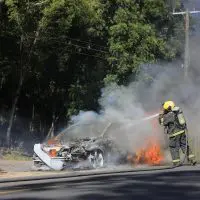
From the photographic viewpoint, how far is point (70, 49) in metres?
28.2

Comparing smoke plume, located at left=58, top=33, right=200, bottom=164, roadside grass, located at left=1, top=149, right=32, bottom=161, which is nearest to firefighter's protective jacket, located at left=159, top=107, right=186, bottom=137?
smoke plume, located at left=58, top=33, right=200, bottom=164

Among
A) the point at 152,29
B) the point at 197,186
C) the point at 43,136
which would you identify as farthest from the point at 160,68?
the point at 197,186

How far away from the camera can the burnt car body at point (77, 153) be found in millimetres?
16641

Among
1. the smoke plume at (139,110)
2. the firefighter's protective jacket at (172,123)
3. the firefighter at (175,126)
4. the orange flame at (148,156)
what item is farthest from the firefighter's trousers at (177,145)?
the smoke plume at (139,110)

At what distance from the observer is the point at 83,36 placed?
93.8ft

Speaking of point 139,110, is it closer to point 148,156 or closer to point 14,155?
point 148,156

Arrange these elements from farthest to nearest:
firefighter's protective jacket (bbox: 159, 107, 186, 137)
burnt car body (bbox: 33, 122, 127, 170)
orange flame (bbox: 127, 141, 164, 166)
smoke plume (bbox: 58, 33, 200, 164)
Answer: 1. orange flame (bbox: 127, 141, 164, 166)
2. smoke plume (bbox: 58, 33, 200, 164)
3. burnt car body (bbox: 33, 122, 127, 170)
4. firefighter's protective jacket (bbox: 159, 107, 186, 137)

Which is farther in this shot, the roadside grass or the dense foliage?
the dense foliage

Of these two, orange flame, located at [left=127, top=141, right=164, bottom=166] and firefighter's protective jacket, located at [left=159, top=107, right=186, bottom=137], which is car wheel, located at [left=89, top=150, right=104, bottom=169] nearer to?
orange flame, located at [left=127, top=141, right=164, bottom=166]

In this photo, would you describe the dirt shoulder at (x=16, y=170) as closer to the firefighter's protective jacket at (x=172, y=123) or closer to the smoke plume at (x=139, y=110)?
the smoke plume at (x=139, y=110)

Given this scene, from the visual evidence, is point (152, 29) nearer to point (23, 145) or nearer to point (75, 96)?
point (75, 96)

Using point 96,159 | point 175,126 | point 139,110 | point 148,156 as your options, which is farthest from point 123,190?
point 139,110

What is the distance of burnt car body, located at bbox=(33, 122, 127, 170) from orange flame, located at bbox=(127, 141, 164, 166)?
752 millimetres

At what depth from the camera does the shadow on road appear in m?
9.73
